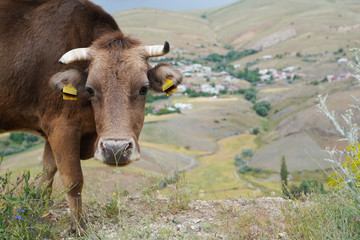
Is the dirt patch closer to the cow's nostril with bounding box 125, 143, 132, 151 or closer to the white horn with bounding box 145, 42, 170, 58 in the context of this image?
the white horn with bounding box 145, 42, 170, 58

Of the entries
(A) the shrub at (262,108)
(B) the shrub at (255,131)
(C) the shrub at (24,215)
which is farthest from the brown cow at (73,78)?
(A) the shrub at (262,108)

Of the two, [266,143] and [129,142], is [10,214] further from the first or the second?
[266,143]

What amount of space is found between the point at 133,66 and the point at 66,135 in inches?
74.6

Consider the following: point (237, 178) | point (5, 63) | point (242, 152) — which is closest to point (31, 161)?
point (237, 178)

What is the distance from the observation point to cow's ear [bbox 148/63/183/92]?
22.0 ft

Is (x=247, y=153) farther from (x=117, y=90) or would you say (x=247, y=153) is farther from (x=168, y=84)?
(x=117, y=90)

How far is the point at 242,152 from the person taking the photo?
118000mm

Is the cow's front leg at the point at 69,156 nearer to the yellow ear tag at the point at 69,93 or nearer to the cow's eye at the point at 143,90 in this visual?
the yellow ear tag at the point at 69,93

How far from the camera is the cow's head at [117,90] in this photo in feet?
17.3

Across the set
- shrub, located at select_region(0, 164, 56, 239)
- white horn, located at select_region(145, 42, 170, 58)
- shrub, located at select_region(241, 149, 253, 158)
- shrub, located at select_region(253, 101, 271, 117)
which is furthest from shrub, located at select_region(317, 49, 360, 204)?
shrub, located at select_region(253, 101, 271, 117)

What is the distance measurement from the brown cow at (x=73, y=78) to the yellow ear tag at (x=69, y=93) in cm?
10

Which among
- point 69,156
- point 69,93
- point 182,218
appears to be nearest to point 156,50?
point 69,93

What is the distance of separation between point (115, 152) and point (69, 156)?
1.73 metres

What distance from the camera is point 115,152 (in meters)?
5.18
